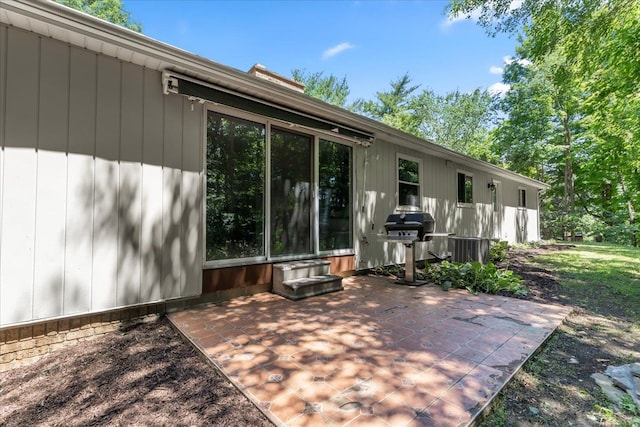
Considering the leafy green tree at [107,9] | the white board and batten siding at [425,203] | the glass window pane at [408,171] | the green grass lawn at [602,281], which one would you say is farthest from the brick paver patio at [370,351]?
the leafy green tree at [107,9]

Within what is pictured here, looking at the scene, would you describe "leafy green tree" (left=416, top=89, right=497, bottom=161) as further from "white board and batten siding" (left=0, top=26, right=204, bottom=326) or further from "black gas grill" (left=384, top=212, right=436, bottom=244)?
"white board and batten siding" (left=0, top=26, right=204, bottom=326)

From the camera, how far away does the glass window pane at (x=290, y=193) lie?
423cm

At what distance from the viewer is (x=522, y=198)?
1271 cm

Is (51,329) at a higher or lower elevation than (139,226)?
lower

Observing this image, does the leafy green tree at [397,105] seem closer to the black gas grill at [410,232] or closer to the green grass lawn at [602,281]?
the green grass lawn at [602,281]

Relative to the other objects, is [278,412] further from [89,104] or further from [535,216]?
[535,216]

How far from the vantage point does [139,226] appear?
2951mm

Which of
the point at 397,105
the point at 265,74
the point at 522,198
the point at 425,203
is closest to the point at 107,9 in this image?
the point at 265,74

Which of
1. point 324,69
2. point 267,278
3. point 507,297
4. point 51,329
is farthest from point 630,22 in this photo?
point 324,69

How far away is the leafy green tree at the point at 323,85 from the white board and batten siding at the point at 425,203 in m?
11.3

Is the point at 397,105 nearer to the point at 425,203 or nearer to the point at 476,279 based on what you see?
the point at 425,203

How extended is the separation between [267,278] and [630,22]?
6.73 m

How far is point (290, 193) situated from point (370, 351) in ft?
8.61

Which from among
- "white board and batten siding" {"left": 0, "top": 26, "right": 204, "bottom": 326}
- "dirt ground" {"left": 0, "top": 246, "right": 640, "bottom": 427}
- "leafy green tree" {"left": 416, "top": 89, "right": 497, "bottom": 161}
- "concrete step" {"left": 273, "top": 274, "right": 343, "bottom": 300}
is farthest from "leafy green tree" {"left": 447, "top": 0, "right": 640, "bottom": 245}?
"white board and batten siding" {"left": 0, "top": 26, "right": 204, "bottom": 326}
